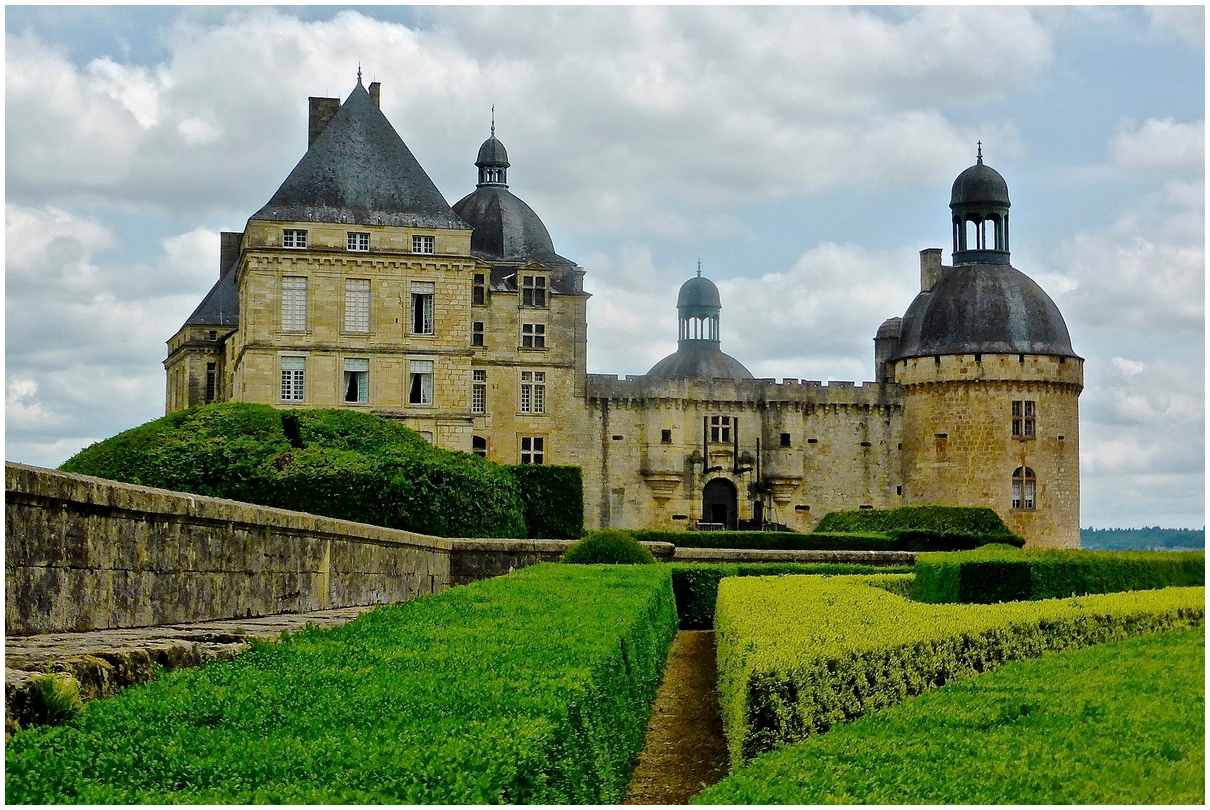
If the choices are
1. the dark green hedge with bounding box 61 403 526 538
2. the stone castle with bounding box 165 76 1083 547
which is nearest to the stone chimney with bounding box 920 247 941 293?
the stone castle with bounding box 165 76 1083 547

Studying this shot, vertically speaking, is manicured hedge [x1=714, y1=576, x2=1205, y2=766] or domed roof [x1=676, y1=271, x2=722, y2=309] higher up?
domed roof [x1=676, y1=271, x2=722, y2=309]

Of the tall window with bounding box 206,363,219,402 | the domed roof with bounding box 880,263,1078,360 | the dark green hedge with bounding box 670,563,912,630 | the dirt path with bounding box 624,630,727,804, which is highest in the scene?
the domed roof with bounding box 880,263,1078,360

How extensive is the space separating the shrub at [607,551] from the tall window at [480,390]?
22281 mm

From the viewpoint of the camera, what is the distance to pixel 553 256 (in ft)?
154

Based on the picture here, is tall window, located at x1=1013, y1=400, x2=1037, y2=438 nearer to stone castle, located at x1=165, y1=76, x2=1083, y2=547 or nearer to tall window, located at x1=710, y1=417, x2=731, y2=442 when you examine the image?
stone castle, located at x1=165, y1=76, x2=1083, y2=547

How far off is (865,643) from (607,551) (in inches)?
521

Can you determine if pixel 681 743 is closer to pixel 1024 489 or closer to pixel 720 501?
pixel 720 501

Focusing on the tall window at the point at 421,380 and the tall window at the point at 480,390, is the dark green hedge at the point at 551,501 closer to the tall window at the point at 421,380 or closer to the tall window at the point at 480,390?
the tall window at the point at 421,380

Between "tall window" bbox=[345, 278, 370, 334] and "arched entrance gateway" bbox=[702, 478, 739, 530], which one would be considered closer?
"tall window" bbox=[345, 278, 370, 334]

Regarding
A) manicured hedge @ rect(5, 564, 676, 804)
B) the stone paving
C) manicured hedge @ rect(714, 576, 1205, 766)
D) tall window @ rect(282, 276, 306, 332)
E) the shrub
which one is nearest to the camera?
manicured hedge @ rect(5, 564, 676, 804)

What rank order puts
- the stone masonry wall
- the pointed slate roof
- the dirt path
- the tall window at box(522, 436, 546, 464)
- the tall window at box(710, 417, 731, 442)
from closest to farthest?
the stone masonry wall → the dirt path → the pointed slate roof → the tall window at box(522, 436, 546, 464) → the tall window at box(710, 417, 731, 442)

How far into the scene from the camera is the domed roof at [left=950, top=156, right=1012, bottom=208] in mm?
51594

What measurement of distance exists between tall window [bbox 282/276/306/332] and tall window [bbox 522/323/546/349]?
7.99m

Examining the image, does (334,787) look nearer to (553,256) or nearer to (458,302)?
(458,302)
